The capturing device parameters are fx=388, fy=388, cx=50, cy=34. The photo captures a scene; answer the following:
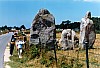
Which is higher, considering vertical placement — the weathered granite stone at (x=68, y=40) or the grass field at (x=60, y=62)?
the weathered granite stone at (x=68, y=40)

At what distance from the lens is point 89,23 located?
960 inches

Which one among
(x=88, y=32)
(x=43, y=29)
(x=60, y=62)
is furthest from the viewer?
(x=43, y=29)

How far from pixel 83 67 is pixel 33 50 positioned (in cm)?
595

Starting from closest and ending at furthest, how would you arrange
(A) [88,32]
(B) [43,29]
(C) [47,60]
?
(C) [47,60] < (A) [88,32] < (B) [43,29]

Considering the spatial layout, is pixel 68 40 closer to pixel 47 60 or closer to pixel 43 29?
pixel 43 29

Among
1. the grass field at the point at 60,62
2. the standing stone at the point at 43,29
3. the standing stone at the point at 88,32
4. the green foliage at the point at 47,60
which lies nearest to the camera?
the grass field at the point at 60,62

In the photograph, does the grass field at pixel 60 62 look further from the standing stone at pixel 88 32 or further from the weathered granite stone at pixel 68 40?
the standing stone at pixel 88 32

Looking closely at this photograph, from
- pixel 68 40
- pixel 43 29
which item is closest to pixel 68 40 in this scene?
pixel 68 40

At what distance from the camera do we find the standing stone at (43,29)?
2411 centimetres

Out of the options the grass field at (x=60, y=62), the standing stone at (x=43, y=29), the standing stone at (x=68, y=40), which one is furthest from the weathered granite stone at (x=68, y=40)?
the grass field at (x=60, y=62)

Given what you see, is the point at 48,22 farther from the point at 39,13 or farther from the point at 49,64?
the point at 49,64

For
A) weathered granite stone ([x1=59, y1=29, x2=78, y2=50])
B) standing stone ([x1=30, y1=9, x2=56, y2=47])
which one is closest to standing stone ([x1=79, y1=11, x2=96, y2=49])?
weathered granite stone ([x1=59, y1=29, x2=78, y2=50])

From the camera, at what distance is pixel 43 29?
24.6 metres

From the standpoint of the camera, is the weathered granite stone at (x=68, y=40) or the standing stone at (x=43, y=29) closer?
the standing stone at (x=43, y=29)
